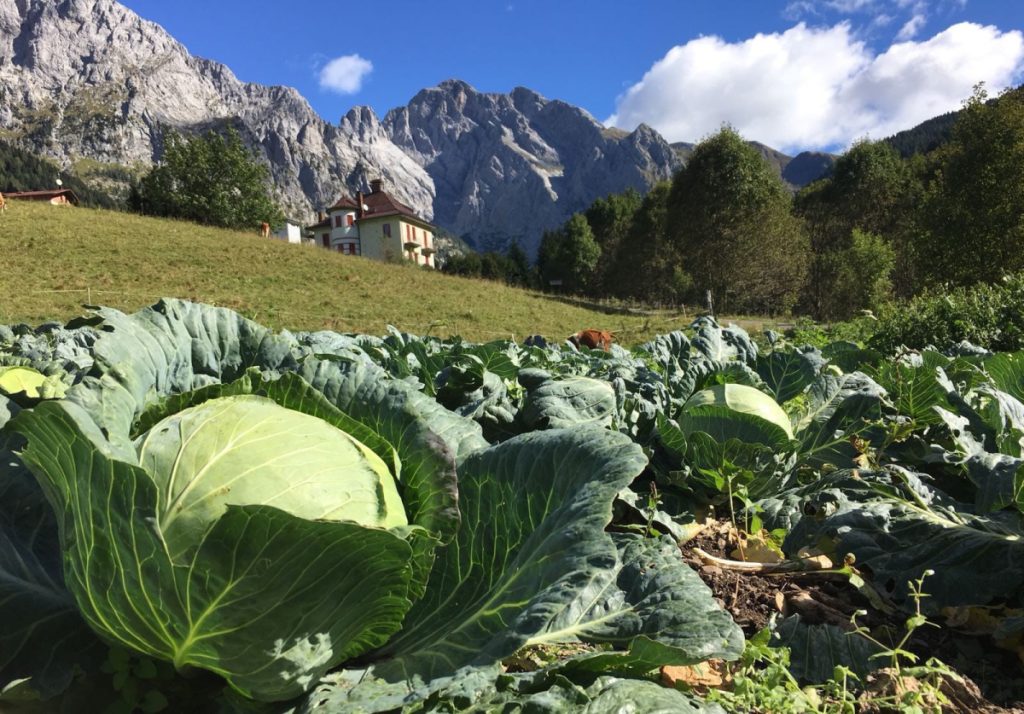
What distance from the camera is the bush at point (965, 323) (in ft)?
25.4

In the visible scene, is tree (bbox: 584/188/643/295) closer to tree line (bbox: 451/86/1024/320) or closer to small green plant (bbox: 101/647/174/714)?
tree line (bbox: 451/86/1024/320)

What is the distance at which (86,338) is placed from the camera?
162 inches

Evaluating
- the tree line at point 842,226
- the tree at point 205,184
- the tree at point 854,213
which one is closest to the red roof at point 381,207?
the tree at point 205,184

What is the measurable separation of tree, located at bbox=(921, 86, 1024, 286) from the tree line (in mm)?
35

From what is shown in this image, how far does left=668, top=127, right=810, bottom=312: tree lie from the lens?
3247 cm

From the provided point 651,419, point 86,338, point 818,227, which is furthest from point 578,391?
point 818,227

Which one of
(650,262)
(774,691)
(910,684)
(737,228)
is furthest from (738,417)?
(650,262)

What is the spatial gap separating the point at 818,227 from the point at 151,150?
8540 inches

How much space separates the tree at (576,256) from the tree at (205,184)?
29.0 meters

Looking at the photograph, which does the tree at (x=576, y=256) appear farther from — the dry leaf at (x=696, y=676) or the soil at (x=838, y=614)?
the dry leaf at (x=696, y=676)

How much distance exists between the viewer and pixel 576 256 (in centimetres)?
5838

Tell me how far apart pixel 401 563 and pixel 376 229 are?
65187mm

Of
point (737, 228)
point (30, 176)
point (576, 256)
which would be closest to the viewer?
point (737, 228)

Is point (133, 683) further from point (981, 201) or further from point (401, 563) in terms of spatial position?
point (981, 201)
